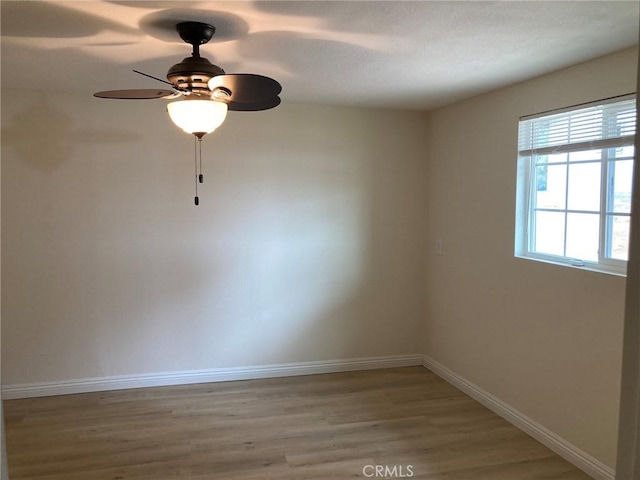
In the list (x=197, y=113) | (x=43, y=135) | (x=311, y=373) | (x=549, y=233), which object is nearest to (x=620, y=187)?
(x=549, y=233)

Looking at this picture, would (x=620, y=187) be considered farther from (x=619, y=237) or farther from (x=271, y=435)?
(x=271, y=435)

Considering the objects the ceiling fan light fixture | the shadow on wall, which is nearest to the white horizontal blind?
the ceiling fan light fixture

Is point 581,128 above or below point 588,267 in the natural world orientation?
above

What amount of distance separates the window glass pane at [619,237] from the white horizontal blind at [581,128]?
39cm

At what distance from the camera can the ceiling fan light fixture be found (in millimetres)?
2121

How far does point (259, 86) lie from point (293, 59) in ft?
2.49

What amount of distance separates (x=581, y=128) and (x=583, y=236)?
612 mm

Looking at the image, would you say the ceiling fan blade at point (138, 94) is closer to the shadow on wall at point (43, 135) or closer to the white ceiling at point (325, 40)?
the white ceiling at point (325, 40)

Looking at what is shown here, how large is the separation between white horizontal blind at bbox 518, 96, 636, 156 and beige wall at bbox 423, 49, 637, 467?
2.7 inches

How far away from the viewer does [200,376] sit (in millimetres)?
4004

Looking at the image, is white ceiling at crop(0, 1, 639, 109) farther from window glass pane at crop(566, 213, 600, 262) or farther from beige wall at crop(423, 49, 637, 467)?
window glass pane at crop(566, 213, 600, 262)

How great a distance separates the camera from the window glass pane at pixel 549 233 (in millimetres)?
3049

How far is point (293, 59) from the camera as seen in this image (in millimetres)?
2736

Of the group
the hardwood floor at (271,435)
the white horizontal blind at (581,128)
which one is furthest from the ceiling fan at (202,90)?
the hardwood floor at (271,435)
